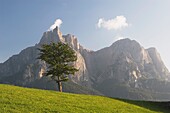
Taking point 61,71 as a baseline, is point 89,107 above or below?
Answer: below

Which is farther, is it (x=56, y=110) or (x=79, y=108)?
(x=79, y=108)

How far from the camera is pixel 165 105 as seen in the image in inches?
2596

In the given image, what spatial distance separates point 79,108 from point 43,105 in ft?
17.6

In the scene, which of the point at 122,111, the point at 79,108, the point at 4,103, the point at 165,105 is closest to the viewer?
the point at 4,103

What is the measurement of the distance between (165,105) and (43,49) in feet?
123

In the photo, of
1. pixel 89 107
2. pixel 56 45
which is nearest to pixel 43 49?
pixel 56 45

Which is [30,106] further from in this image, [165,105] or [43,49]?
[43,49]

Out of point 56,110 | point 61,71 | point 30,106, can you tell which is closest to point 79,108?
point 56,110

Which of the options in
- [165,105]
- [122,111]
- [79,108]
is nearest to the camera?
[79,108]

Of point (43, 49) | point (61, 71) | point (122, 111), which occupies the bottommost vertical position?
point (122, 111)

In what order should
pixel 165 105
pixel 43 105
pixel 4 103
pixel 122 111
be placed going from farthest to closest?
pixel 165 105, pixel 122 111, pixel 43 105, pixel 4 103

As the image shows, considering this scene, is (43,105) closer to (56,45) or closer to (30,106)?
(30,106)

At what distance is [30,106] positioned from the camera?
34906mm

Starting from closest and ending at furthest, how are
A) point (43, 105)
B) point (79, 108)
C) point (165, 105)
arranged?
point (43, 105)
point (79, 108)
point (165, 105)
